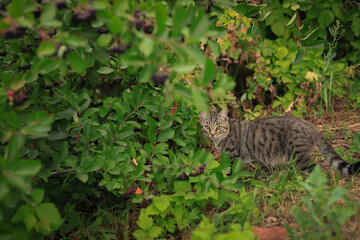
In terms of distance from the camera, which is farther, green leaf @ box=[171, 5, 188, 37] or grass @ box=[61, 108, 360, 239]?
grass @ box=[61, 108, 360, 239]

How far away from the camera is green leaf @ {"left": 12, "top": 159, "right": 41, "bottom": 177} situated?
1800 mm

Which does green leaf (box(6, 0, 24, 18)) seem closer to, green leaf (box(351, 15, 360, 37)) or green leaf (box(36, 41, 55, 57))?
green leaf (box(36, 41, 55, 57))

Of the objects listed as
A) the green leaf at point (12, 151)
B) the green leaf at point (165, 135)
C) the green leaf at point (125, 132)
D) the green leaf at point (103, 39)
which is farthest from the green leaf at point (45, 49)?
the green leaf at point (165, 135)

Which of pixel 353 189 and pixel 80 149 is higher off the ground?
pixel 353 189

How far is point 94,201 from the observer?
11.0ft

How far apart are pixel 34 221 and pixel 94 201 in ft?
4.26

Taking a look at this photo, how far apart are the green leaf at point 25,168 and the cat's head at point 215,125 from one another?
2.74m

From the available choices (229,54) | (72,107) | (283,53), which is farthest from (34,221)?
(283,53)

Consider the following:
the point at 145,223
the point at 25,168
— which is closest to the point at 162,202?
the point at 145,223

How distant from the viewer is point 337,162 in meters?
3.38

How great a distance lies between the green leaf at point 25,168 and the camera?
180 cm

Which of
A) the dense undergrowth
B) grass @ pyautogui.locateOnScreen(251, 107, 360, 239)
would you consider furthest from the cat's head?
grass @ pyautogui.locateOnScreen(251, 107, 360, 239)

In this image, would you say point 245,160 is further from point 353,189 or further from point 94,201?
point 94,201

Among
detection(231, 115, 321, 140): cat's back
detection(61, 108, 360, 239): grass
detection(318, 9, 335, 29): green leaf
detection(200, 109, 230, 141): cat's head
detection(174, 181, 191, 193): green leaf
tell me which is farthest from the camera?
detection(318, 9, 335, 29): green leaf
